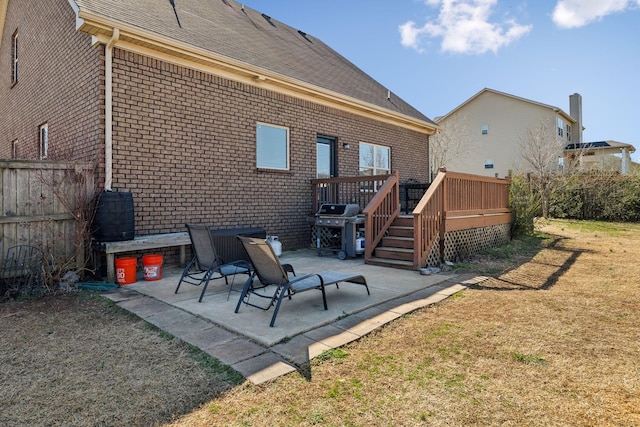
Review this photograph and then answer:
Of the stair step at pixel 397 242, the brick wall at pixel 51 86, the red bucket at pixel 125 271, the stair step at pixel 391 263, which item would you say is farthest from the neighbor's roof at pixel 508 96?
the red bucket at pixel 125 271

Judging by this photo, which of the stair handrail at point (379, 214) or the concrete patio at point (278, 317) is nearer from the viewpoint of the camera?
the concrete patio at point (278, 317)

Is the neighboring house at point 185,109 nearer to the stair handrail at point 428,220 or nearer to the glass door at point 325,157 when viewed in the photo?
the glass door at point 325,157

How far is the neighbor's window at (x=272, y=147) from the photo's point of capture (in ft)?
27.7

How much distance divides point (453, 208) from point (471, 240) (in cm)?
→ 115

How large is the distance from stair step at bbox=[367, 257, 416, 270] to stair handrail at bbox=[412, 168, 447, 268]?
13 centimetres

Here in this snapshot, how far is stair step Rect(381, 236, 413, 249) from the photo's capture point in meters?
7.00

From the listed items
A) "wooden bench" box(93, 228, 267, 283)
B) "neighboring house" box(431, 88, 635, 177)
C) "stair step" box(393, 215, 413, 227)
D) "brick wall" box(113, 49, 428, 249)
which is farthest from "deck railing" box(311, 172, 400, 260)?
"neighboring house" box(431, 88, 635, 177)

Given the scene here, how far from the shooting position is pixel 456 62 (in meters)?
16.5

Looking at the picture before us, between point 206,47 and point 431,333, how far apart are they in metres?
6.52

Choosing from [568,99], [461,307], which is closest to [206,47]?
[461,307]

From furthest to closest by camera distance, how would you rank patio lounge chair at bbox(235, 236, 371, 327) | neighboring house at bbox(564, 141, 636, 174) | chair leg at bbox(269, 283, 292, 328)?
neighboring house at bbox(564, 141, 636, 174) → patio lounge chair at bbox(235, 236, 371, 327) → chair leg at bbox(269, 283, 292, 328)

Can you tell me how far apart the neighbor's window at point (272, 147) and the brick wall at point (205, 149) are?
0.51 feet

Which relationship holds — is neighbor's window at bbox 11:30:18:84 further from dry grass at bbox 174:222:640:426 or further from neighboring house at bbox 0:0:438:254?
dry grass at bbox 174:222:640:426

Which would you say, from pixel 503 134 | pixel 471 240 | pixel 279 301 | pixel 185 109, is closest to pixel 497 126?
pixel 503 134
